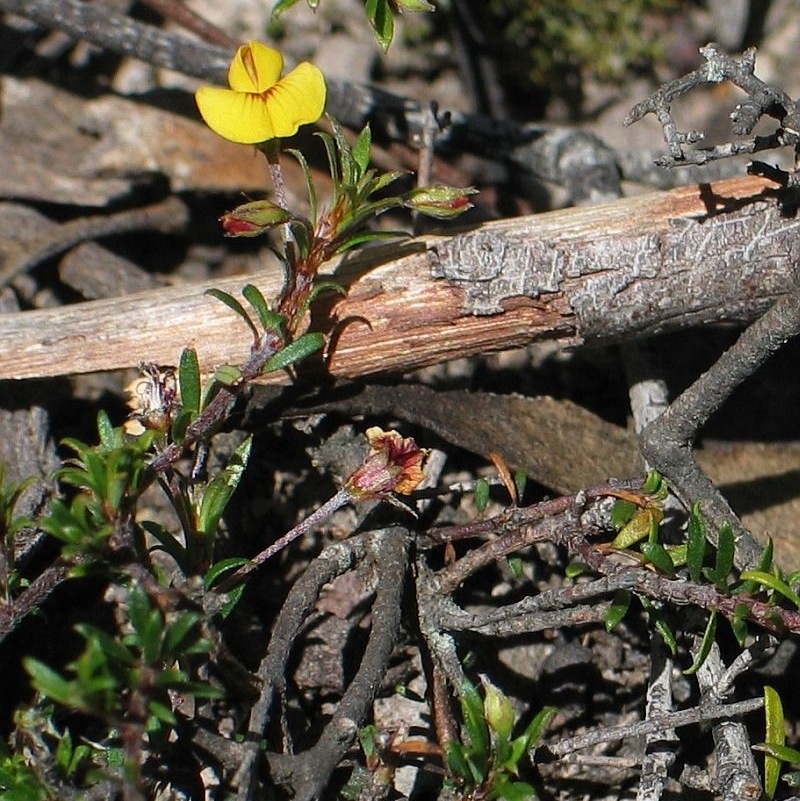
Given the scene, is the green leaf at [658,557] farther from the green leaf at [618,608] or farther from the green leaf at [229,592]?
the green leaf at [229,592]

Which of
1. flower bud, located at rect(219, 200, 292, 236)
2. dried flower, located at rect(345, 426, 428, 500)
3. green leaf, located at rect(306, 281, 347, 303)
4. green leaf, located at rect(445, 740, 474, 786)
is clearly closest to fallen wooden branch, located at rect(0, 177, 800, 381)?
green leaf, located at rect(306, 281, 347, 303)

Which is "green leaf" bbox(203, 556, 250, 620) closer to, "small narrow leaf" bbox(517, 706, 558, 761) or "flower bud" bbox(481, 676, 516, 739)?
"flower bud" bbox(481, 676, 516, 739)

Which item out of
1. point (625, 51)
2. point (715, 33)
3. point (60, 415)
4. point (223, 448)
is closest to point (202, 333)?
point (223, 448)

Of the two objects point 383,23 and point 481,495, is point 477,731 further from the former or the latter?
point 383,23

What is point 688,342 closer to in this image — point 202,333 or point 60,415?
point 202,333

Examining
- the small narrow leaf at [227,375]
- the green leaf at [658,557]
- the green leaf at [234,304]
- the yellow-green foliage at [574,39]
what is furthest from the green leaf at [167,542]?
the yellow-green foliage at [574,39]

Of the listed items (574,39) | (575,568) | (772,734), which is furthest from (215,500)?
(574,39)

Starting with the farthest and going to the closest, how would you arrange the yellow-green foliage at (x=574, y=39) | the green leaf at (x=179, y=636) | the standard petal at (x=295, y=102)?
1. the yellow-green foliage at (x=574, y=39)
2. the standard petal at (x=295, y=102)
3. the green leaf at (x=179, y=636)

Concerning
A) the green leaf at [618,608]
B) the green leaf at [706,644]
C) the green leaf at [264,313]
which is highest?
the green leaf at [264,313]
